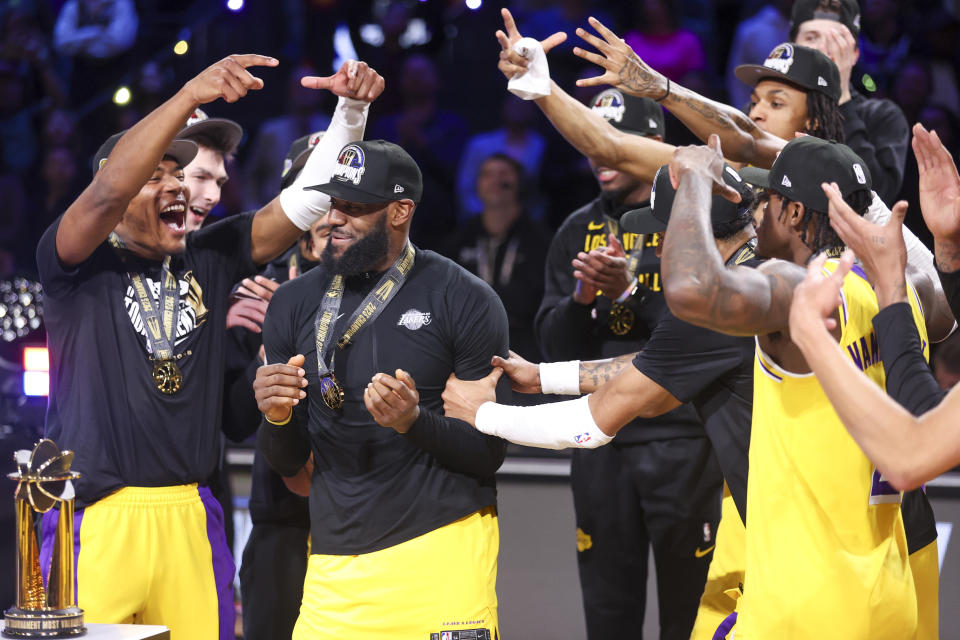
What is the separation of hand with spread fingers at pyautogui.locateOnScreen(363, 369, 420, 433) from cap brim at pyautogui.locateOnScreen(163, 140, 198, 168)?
3.81ft

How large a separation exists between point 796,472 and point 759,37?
4.99m

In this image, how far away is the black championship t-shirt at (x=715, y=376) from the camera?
3514mm

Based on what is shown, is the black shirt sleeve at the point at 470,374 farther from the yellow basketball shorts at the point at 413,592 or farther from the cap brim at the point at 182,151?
the cap brim at the point at 182,151

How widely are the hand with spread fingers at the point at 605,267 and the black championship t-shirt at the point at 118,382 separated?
52.6 inches

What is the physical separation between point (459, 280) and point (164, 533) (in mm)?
1210

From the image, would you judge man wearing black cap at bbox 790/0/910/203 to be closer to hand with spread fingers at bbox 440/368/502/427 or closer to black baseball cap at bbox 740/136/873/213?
black baseball cap at bbox 740/136/873/213

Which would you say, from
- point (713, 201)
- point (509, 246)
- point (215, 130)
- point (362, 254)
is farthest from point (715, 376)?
point (509, 246)

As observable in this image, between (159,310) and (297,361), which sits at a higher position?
(159,310)

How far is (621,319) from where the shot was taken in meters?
4.79

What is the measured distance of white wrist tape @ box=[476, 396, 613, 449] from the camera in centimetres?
355

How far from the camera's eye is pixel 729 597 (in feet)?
12.3

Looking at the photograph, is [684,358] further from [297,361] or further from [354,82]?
[354,82]

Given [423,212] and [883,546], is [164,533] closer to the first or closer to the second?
[883,546]

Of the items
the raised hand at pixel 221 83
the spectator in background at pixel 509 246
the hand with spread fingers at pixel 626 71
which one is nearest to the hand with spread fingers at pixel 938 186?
the hand with spread fingers at pixel 626 71
